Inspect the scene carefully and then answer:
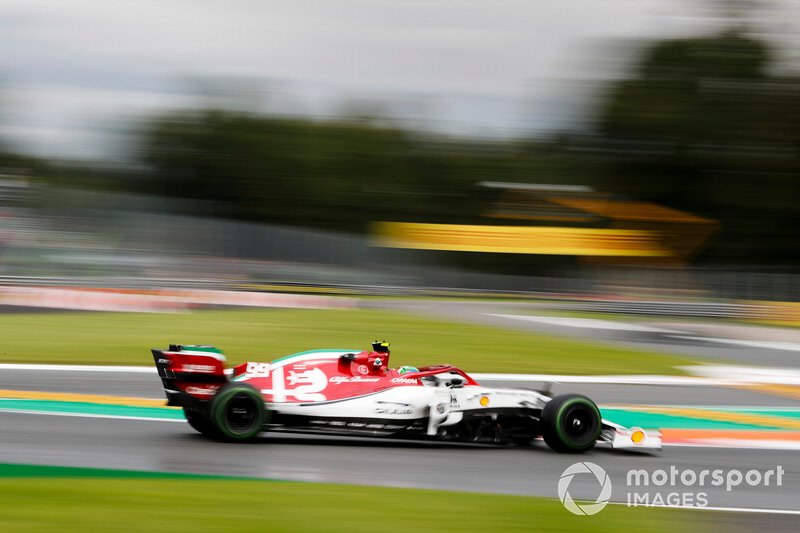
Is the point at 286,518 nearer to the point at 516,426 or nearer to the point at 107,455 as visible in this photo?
the point at 107,455

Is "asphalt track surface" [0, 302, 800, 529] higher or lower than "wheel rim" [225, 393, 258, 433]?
lower

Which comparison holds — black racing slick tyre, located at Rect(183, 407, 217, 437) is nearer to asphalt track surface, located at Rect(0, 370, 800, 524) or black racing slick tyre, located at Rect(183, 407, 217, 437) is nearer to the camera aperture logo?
asphalt track surface, located at Rect(0, 370, 800, 524)

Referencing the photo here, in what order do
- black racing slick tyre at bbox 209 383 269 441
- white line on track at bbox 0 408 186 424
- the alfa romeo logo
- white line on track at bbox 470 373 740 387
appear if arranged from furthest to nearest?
white line on track at bbox 470 373 740 387
white line on track at bbox 0 408 186 424
black racing slick tyre at bbox 209 383 269 441
the alfa romeo logo

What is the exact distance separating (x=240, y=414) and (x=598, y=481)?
293cm

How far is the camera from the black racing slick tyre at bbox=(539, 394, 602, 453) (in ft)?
26.3

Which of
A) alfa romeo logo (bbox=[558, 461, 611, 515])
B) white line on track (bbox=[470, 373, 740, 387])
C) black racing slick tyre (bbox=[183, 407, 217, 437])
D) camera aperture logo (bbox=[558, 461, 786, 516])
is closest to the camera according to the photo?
alfa romeo logo (bbox=[558, 461, 611, 515])

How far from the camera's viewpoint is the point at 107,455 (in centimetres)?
745

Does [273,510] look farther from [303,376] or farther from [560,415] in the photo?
[560,415]

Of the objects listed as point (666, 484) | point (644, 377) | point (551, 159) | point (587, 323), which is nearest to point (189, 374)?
point (666, 484)

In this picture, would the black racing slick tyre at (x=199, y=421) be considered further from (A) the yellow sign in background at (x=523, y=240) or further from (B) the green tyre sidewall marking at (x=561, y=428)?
(A) the yellow sign in background at (x=523, y=240)

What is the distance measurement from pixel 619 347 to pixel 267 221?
3310 centimetres

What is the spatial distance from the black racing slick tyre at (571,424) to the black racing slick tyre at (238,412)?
2.40 m

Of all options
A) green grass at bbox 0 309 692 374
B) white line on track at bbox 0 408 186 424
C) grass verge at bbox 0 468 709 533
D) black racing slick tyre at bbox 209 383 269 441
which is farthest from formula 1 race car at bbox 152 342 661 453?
green grass at bbox 0 309 692 374

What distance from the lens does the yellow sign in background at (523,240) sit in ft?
123
